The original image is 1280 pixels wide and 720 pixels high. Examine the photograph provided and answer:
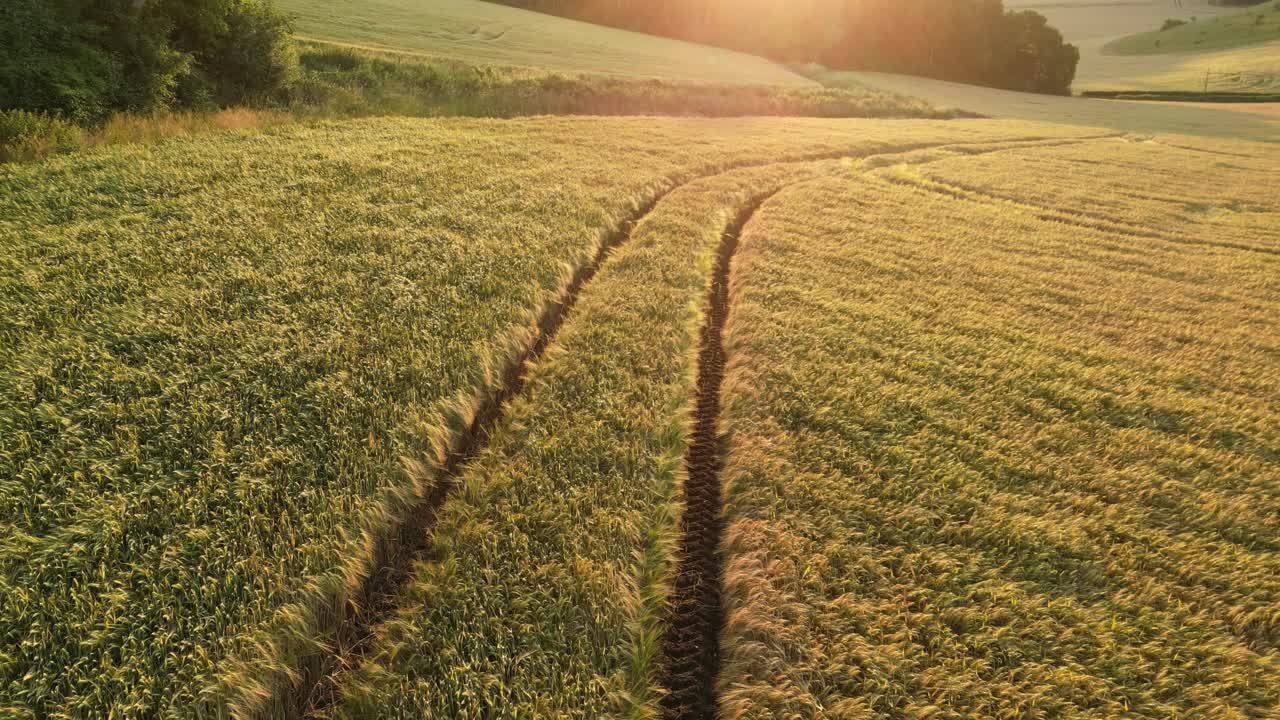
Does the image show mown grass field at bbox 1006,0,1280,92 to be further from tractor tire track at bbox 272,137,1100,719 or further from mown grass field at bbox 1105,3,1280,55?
tractor tire track at bbox 272,137,1100,719

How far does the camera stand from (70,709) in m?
2.51

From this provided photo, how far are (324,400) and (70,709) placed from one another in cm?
249

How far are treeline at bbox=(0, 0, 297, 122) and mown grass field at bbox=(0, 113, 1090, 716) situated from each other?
3136mm

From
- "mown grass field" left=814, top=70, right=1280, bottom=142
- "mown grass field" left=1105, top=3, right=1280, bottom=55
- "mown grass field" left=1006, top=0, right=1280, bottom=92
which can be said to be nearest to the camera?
"mown grass field" left=814, top=70, right=1280, bottom=142

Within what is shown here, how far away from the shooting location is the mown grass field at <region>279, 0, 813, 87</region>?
34.8 m

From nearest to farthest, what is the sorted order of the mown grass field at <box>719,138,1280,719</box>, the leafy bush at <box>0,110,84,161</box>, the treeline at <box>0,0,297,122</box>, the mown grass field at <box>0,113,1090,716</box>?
the mown grass field at <box>0,113,1090,716</box> → the mown grass field at <box>719,138,1280,719</box> → the leafy bush at <box>0,110,84,161</box> → the treeline at <box>0,0,297,122</box>

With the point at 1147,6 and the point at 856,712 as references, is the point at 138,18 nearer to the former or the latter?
the point at 856,712

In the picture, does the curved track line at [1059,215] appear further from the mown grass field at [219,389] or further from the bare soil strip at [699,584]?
the bare soil strip at [699,584]

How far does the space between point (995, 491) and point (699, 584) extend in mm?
2673

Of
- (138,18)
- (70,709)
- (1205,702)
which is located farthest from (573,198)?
(138,18)

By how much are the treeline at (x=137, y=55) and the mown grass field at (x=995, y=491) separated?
1465 cm

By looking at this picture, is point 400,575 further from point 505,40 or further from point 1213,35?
point 1213,35

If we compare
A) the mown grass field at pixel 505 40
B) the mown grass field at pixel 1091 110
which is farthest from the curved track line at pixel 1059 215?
the mown grass field at pixel 1091 110

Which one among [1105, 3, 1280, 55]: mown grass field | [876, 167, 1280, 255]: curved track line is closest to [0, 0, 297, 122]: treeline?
[876, 167, 1280, 255]: curved track line
